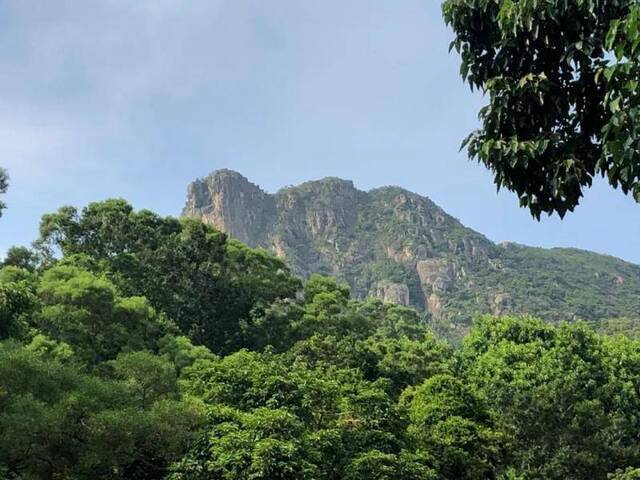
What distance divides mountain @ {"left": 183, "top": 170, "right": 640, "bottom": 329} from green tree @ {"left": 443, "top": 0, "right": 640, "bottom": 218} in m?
107

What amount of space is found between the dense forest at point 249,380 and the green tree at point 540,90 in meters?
8.12

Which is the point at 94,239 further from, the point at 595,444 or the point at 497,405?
the point at 595,444

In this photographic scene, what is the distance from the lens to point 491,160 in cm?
414

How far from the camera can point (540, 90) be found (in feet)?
13.1

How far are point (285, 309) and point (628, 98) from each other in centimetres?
3050

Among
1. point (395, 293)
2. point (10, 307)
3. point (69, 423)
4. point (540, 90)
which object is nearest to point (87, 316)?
point (10, 307)

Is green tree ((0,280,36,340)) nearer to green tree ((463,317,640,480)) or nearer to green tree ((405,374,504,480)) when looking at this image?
green tree ((405,374,504,480))

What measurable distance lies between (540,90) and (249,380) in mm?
11705

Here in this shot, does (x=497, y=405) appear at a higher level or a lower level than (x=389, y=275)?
lower

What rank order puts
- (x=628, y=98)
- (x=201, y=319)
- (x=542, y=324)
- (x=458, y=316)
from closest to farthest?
(x=628, y=98)
(x=542, y=324)
(x=201, y=319)
(x=458, y=316)

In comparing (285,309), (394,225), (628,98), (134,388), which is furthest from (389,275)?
(628,98)

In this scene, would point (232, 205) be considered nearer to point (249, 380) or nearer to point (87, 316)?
point (87, 316)

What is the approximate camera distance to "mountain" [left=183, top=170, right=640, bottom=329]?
4616 inches

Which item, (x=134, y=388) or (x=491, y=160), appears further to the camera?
(x=134, y=388)
